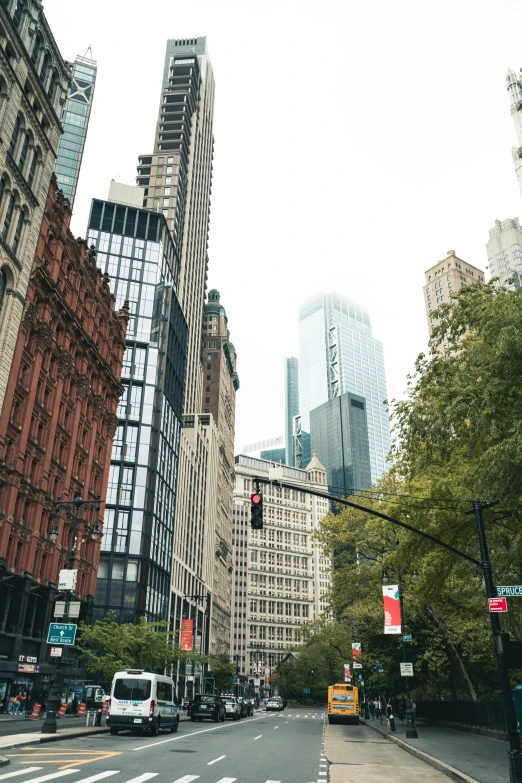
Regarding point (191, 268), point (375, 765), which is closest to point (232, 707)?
point (375, 765)

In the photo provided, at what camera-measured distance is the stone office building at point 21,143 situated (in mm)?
38750

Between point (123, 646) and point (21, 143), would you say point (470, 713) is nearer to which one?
point (123, 646)

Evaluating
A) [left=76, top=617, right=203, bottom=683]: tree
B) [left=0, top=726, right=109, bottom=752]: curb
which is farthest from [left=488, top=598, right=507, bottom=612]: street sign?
[left=76, top=617, right=203, bottom=683]: tree

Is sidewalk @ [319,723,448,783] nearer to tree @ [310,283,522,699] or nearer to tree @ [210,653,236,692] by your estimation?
tree @ [310,283,522,699]

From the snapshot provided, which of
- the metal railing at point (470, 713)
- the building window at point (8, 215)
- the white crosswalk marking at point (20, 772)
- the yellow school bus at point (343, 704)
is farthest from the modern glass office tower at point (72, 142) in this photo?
the white crosswalk marking at point (20, 772)

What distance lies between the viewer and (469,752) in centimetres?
2059

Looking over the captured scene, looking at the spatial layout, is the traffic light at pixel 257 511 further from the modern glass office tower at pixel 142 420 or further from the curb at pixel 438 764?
the modern glass office tower at pixel 142 420

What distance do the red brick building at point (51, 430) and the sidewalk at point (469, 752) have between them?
24.0 meters

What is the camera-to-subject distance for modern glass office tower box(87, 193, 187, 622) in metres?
69.8

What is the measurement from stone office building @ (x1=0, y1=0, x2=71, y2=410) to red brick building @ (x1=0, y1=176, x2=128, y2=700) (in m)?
1.62

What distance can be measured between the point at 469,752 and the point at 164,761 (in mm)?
10255

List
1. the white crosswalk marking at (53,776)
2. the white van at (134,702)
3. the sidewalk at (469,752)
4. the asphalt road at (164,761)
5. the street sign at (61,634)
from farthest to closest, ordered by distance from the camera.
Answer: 1. the white van at (134,702)
2. the street sign at (61,634)
3. the sidewalk at (469,752)
4. the asphalt road at (164,761)
5. the white crosswalk marking at (53,776)

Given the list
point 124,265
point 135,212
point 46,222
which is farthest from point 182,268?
point 46,222

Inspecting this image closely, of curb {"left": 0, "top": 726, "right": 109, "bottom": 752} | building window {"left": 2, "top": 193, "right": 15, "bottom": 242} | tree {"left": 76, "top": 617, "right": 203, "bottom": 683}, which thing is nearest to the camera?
curb {"left": 0, "top": 726, "right": 109, "bottom": 752}
